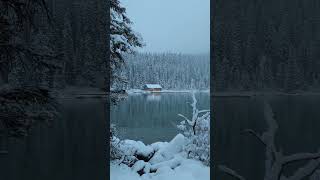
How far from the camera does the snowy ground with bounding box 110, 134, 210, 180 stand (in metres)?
4.45

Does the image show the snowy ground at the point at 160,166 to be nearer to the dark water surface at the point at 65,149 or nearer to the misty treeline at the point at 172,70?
the dark water surface at the point at 65,149

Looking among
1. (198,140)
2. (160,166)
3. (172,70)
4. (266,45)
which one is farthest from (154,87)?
(266,45)

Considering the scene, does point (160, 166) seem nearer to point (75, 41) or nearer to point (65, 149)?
point (65, 149)

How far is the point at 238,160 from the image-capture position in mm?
3748

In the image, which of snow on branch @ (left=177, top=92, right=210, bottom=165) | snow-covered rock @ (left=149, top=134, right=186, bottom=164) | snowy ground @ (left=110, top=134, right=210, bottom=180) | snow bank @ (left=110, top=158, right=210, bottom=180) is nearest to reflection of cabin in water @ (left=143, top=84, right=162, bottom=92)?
snow on branch @ (left=177, top=92, right=210, bottom=165)

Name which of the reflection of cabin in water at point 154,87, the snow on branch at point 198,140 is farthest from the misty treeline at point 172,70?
the snow on branch at point 198,140

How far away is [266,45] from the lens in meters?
3.77

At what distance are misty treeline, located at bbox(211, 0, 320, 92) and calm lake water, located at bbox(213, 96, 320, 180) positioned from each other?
0.56 feet

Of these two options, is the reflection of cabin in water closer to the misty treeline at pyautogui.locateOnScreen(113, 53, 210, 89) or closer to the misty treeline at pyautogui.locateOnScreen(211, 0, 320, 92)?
the misty treeline at pyautogui.locateOnScreen(113, 53, 210, 89)

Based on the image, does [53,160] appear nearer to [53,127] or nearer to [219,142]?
[53,127]

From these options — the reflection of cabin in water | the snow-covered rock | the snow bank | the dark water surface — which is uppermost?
the reflection of cabin in water

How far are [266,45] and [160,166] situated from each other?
213cm

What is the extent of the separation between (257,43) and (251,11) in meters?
0.34

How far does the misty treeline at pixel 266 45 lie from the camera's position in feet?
12.1
